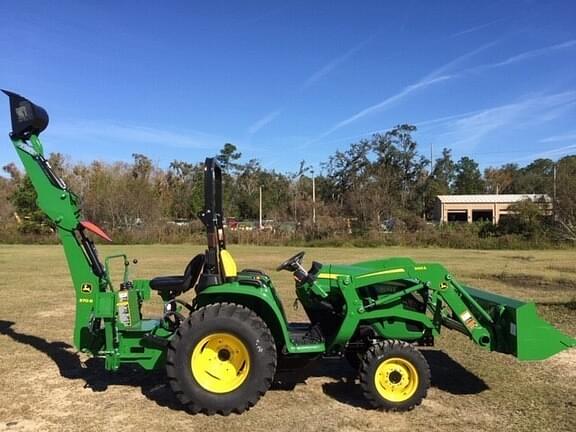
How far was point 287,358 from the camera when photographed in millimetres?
5652

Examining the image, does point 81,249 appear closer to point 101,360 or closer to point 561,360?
point 101,360

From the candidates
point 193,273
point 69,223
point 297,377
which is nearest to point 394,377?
point 297,377

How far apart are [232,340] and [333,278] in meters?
1.20

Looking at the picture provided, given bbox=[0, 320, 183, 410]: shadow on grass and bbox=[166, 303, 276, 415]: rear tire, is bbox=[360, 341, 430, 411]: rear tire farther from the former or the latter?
bbox=[0, 320, 183, 410]: shadow on grass

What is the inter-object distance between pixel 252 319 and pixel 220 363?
0.54 metres

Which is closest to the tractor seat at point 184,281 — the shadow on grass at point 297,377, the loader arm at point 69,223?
the loader arm at point 69,223

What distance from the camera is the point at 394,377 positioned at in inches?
209

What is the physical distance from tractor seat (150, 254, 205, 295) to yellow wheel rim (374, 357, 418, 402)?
2.00 metres

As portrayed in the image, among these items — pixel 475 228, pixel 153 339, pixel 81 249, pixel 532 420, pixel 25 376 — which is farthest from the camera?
pixel 475 228

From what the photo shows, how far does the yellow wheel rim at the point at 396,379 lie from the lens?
207 inches

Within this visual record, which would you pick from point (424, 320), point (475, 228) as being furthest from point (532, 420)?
point (475, 228)

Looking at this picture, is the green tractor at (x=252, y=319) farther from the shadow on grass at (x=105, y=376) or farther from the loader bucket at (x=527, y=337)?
the shadow on grass at (x=105, y=376)

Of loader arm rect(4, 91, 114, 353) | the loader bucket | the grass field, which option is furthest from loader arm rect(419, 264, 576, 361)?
loader arm rect(4, 91, 114, 353)

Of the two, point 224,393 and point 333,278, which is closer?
point 224,393
